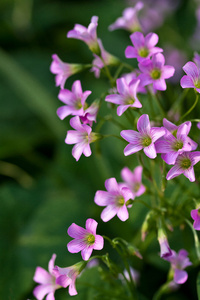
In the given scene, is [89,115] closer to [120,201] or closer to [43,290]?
[120,201]

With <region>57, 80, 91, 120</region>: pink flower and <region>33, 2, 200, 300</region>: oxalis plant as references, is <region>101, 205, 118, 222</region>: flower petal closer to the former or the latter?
<region>33, 2, 200, 300</region>: oxalis plant

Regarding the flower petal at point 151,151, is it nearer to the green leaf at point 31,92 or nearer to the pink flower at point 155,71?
the pink flower at point 155,71

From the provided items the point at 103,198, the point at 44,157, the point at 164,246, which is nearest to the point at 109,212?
the point at 103,198

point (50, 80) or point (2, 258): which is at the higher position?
point (50, 80)

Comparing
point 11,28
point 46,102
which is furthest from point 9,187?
point 11,28

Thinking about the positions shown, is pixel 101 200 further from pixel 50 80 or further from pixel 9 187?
pixel 50 80

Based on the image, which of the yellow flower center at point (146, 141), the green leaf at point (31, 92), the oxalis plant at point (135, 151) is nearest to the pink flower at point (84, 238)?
the oxalis plant at point (135, 151)
